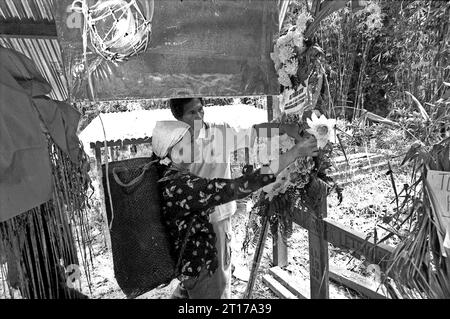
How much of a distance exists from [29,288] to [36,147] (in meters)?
0.72

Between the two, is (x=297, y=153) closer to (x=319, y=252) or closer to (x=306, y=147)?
(x=306, y=147)

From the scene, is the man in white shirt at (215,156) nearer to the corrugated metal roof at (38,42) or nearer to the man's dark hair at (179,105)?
the man's dark hair at (179,105)

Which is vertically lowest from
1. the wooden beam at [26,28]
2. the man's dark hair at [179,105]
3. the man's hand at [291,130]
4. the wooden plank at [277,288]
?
the wooden plank at [277,288]

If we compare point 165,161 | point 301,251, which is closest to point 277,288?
point 301,251

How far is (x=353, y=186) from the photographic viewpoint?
153 inches

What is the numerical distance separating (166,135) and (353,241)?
3.23 feet

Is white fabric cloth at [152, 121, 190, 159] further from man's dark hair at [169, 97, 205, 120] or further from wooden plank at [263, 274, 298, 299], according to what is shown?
wooden plank at [263, 274, 298, 299]

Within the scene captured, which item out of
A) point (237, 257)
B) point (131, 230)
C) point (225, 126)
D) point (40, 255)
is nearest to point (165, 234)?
point (131, 230)

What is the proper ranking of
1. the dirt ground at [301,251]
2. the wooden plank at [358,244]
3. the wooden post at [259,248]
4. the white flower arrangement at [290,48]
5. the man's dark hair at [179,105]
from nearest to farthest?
the wooden plank at [358,244]
the white flower arrangement at [290,48]
the man's dark hair at [179,105]
the wooden post at [259,248]
the dirt ground at [301,251]

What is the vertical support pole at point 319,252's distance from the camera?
5.40 feet

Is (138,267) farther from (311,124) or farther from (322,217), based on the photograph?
(311,124)

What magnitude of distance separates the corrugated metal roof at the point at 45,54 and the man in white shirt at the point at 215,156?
3.48 ft

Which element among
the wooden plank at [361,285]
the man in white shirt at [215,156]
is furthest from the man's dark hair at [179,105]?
the wooden plank at [361,285]

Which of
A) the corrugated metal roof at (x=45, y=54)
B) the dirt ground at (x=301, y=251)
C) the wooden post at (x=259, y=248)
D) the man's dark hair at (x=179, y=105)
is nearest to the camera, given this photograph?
the man's dark hair at (x=179, y=105)
